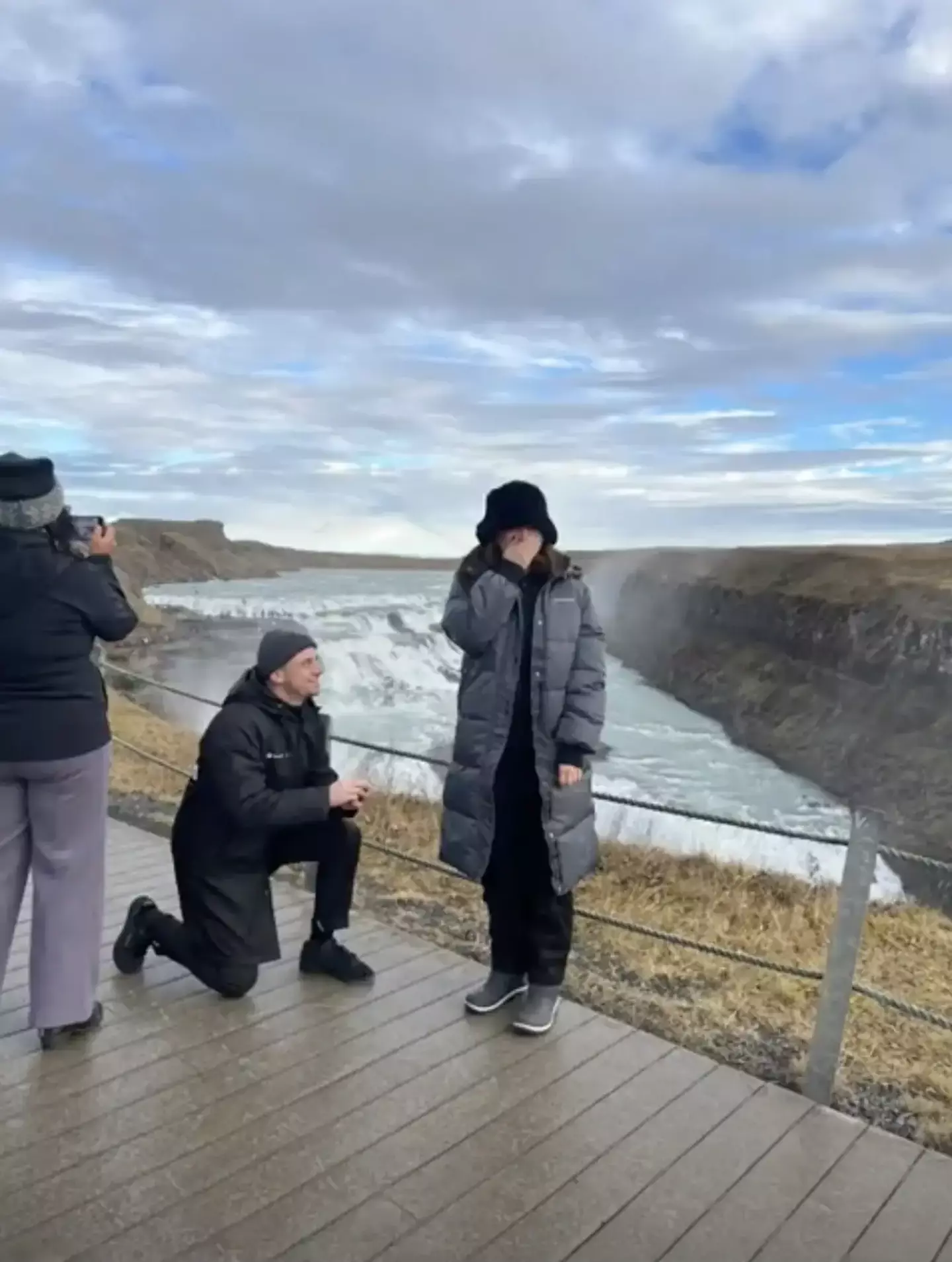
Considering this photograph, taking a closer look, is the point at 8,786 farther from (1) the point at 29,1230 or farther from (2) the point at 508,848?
(2) the point at 508,848

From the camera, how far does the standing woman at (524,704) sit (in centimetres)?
334

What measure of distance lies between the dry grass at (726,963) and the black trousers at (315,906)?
2.42ft

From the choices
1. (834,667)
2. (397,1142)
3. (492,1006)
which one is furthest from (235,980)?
(834,667)

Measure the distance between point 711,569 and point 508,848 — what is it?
3986 cm

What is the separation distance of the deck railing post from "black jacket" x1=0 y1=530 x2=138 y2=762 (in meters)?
2.18

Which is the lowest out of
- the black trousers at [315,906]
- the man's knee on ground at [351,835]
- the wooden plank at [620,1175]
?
the wooden plank at [620,1175]

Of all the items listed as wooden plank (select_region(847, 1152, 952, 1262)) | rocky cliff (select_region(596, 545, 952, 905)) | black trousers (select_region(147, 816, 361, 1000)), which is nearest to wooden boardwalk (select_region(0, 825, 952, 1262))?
wooden plank (select_region(847, 1152, 952, 1262))

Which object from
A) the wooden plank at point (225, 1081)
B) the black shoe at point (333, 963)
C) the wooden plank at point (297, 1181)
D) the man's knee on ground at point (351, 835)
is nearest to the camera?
the wooden plank at point (297, 1181)

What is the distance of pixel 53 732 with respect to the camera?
297 cm

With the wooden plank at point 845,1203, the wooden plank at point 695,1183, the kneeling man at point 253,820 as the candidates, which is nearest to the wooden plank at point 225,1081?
the kneeling man at point 253,820

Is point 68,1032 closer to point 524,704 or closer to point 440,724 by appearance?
point 524,704

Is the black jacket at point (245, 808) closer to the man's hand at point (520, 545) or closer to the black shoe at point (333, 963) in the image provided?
the black shoe at point (333, 963)

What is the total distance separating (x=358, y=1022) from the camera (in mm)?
3582

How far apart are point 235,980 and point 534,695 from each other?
1414 mm
